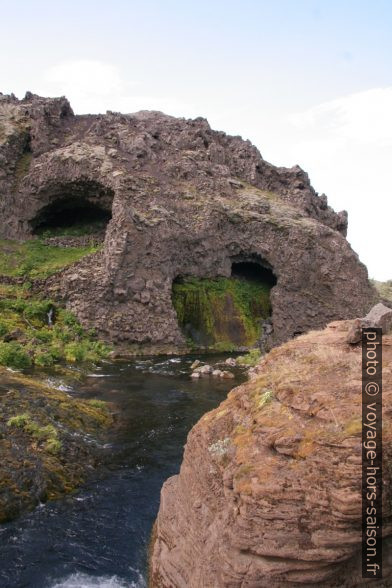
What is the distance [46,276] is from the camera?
45500 millimetres

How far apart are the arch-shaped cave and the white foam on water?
1620 inches

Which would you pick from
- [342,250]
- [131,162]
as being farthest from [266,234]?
[131,162]

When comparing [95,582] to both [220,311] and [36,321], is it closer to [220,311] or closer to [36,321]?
[36,321]

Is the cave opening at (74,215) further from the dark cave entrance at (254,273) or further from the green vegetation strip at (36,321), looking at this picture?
the dark cave entrance at (254,273)

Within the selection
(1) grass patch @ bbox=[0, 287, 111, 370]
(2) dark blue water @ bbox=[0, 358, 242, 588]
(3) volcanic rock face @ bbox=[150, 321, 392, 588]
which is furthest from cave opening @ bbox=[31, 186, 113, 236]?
(3) volcanic rock face @ bbox=[150, 321, 392, 588]

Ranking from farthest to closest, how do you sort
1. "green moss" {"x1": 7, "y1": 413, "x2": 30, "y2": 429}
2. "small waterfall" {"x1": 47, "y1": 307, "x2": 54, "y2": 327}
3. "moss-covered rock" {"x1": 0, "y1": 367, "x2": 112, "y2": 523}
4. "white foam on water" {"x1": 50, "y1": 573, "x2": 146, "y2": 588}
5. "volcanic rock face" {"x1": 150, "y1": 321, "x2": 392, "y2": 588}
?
"small waterfall" {"x1": 47, "y1": 307, "x2": 54, "y2": 327} → "green moss" {"x1": 7, "y1": 413, "x2": 30, "y2": 429} → "moss-covered rock" {"x1": 0, "y1": 367, "x2": 112, "y2": 523} → "white foam on water" {"x1": 50, "y1": 573, "x2": 146, "y2": 588} → "volcanic rock face" {"x1": 150, "y1": 321, "x2": 392, "y2": 588}

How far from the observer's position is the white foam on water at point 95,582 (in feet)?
36.3

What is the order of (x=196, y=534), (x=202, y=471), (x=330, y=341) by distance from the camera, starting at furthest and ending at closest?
1. (x=330, y=341)
2. (x=202, y=471)
3. (x=196, y=534)

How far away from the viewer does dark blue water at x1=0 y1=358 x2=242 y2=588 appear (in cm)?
1152

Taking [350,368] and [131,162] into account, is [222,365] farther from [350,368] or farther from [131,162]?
[350,368]

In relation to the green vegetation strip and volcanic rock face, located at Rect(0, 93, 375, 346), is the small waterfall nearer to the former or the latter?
the green vegetation strip

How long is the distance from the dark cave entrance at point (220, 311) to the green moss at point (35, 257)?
10.4 meters

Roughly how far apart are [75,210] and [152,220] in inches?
531

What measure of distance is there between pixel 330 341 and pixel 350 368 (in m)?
1.52
